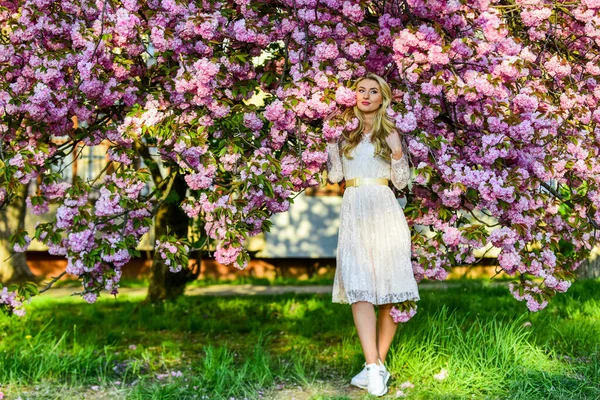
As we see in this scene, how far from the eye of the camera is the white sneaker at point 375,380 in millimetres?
4520

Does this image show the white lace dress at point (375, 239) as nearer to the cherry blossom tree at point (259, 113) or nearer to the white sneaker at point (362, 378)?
the cherry blossom tree at point (259, 113)

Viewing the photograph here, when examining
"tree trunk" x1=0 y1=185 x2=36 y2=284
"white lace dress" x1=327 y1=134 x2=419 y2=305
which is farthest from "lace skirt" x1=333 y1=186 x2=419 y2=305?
"tree trunk" x1=0 y1=185 x2=36 y2=284

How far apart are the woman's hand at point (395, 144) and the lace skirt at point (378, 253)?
0.84 feet

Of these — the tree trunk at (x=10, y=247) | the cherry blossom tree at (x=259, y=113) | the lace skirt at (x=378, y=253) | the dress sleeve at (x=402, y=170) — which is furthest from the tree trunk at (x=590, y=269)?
the tree trunk at (x=10, y=247)

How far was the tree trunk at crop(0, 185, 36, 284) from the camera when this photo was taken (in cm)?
854

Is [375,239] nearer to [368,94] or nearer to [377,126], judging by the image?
[377,126]

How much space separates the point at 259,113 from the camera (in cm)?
441

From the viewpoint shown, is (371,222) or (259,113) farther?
(371,222)

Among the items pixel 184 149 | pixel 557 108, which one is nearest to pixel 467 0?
pixel 557 108

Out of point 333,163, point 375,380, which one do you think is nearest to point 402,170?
point 333,163

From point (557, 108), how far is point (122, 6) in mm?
2843

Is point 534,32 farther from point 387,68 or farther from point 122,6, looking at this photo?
point 122,6

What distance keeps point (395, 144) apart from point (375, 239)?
0.61m

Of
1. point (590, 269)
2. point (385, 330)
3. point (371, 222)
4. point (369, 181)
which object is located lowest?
point (590, 269)
